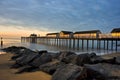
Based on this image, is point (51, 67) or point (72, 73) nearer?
point (72, 73)

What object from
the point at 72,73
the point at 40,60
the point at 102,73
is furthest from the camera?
the point at 40,60

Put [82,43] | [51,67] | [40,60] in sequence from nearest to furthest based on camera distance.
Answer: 1. [51,67]
2. [40,60]
3. [82,43]

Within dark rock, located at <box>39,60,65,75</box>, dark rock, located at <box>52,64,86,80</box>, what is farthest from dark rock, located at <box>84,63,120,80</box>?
dark rock, located at <box>39,60,65,75</box>

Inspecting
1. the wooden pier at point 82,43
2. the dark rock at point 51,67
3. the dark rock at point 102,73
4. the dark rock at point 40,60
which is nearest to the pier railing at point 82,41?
the wooden pier at point 82,43

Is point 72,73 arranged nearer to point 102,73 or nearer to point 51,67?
point 102,73

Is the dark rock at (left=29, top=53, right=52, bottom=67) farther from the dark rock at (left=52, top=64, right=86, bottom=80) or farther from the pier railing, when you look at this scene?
the pier railing

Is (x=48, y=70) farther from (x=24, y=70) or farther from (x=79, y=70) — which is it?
(x=79, y=70)

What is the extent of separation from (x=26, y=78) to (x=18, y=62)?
3.94 m

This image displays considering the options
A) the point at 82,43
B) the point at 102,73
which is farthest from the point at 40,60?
the point at 82,43

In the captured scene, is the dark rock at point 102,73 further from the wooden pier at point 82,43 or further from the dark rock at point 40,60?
the wooden pier at point 82,43

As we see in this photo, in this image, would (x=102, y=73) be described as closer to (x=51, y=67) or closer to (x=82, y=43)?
(x=51, y=67)

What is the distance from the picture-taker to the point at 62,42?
6862 centimetres

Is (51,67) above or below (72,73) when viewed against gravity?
below

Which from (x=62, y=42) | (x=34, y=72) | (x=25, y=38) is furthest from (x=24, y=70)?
(x=25, y=38)
